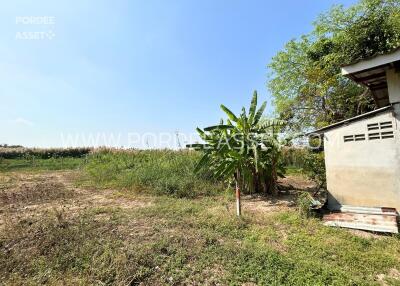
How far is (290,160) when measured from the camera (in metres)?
13.0

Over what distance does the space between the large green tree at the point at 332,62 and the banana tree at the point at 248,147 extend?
3592 mm

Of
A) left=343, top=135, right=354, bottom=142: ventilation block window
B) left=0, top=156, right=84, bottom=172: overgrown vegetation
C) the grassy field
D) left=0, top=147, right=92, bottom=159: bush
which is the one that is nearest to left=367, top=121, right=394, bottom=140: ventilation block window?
left=343, top=135, right=354, bottom=142: ventilation block window

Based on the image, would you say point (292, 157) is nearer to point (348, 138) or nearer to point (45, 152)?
point (348, 138)

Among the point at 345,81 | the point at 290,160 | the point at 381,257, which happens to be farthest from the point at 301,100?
the point at 381,257

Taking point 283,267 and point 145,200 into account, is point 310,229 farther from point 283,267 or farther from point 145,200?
point 145,200

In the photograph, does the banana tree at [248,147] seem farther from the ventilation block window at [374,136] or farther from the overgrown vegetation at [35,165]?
the overgrown vegetation at [35,165]

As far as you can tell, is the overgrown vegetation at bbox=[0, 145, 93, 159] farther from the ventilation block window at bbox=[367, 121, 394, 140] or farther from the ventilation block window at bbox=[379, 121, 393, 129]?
the ventilation block window at bbox=[379, 121, 393, 129]

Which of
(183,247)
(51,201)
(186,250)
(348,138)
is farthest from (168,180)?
(348,138)

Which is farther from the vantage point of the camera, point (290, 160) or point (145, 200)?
point (290, 160)

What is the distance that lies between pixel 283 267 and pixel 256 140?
4004 mm

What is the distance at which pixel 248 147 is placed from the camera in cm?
658

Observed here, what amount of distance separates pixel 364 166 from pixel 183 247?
3.68 m

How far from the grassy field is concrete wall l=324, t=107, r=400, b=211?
79 cm

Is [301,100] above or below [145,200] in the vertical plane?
above
